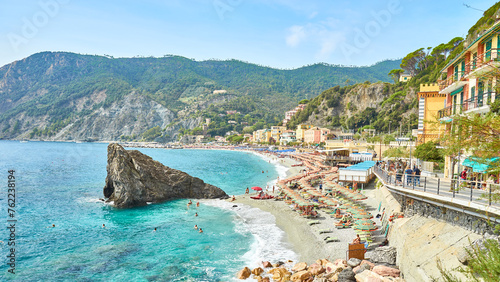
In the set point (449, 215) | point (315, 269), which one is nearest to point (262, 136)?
point (315, 269)

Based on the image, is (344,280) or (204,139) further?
(204,139)

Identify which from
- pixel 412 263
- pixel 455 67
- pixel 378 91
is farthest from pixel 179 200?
pixel 378 91

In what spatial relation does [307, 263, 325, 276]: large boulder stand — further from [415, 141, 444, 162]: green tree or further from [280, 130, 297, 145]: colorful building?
[280, 130, 297, 145]: colorful building

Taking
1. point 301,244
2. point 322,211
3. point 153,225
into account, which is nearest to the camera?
point 301,244

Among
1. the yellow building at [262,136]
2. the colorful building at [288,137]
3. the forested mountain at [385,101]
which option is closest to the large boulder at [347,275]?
the forested mountain at [385,101]

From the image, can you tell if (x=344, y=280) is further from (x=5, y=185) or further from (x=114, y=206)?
(x=5, y=185)

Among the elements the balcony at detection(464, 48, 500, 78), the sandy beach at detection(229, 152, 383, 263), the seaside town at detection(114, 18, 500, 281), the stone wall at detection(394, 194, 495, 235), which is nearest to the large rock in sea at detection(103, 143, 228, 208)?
the seaside town at detection(114, 18, 500, 281)
